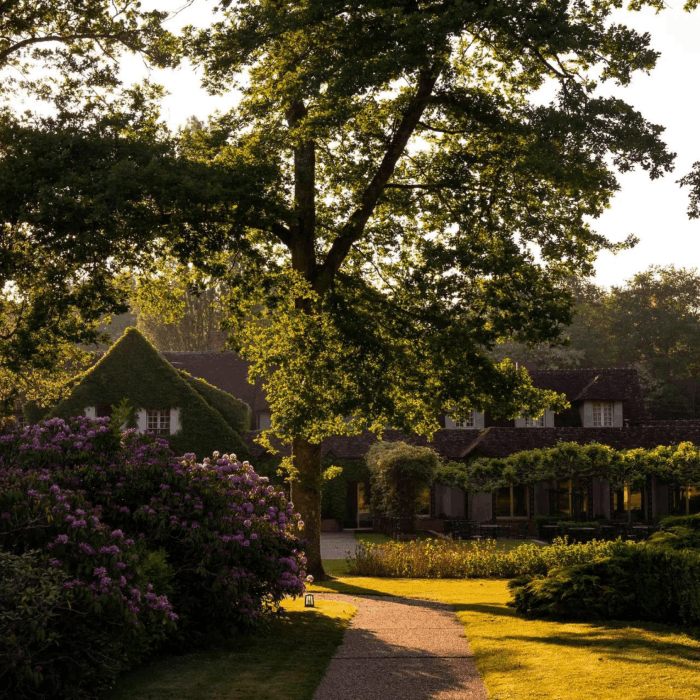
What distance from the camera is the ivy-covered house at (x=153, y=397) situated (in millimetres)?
45406

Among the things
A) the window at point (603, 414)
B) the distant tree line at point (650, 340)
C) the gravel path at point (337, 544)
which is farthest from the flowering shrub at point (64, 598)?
the distant tree line at point (650, 340)

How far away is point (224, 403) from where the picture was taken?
4812 cm

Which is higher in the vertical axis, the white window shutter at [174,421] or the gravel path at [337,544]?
the white window shutter at [174,421]

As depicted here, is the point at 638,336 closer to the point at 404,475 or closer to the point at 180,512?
the point at 404,475

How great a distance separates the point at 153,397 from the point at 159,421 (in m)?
1.25

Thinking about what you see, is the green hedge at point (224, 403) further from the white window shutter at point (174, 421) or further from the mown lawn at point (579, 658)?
the mown lawn at point (579, 658)

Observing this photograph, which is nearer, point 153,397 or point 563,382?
point 153,397

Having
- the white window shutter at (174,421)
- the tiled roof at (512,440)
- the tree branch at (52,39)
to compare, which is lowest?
Answer: the tiled roof at (512,440)

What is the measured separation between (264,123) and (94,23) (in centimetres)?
628

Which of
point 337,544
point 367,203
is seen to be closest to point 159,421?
point 337,544

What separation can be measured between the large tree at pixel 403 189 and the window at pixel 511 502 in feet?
80.4

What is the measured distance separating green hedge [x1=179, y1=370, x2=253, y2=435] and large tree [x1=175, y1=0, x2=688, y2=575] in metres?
23.1

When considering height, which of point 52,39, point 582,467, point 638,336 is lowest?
point 582,467

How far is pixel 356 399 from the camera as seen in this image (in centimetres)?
2233
